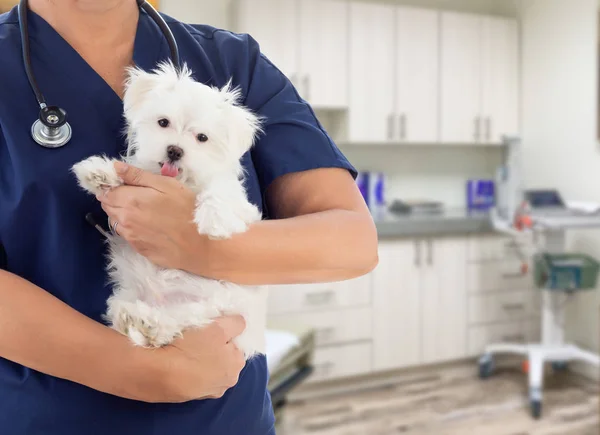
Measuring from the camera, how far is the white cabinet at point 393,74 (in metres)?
3.38

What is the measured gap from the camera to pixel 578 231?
3.45 m

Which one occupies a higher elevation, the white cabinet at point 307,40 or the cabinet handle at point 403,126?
the white cabinet at point 307,40

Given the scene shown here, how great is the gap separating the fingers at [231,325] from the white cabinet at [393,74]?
2.71 metres

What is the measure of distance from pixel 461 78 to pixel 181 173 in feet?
10.5

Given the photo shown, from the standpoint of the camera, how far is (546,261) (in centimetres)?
296

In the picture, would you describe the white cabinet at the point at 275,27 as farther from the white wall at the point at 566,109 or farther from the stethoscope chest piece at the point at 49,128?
the stethoscope chest piece at the point at 49,128

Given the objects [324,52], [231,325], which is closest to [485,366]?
[324,52]

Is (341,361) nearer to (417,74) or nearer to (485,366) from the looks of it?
(485,366)

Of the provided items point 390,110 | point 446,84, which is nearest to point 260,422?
point 390,110

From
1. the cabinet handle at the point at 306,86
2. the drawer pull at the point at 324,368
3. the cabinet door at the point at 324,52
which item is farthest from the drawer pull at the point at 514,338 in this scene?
the cabinet handle at the point at 306,86

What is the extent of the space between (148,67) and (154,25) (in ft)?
0.24

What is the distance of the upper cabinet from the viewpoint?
3221 millimetres

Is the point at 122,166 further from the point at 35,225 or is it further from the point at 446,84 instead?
the point at 446,84

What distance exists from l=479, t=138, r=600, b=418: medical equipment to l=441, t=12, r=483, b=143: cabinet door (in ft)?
1.51
